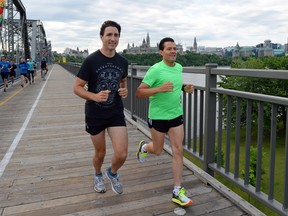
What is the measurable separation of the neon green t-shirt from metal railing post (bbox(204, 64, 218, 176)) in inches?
19.2

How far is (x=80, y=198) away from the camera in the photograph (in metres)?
3.67

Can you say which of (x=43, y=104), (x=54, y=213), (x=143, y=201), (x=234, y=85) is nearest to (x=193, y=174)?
(x=143, y=201)

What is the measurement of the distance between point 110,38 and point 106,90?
528mm

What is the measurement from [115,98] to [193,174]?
1.62 m

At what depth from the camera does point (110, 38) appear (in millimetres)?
3357

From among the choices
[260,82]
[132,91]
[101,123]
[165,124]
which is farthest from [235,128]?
[260,82]

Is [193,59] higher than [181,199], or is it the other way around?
[193,59]

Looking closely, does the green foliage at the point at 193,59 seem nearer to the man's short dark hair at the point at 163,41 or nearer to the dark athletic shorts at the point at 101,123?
the man's short dark hair at the point at 163,41

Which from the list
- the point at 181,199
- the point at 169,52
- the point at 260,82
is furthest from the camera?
the point at 260,82

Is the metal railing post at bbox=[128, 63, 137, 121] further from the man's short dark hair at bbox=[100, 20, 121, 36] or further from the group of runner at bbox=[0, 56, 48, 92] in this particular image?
the group of runner at bbox=[0, 56, 48, 92]

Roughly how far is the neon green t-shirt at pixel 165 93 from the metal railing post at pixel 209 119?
489 mm

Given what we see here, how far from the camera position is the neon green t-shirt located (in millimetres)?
3627

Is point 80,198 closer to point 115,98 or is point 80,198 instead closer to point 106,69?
point 115,98

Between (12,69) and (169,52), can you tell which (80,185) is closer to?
(169,52)
